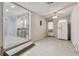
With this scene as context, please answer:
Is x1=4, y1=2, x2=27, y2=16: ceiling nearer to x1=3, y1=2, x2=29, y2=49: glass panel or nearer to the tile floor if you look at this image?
x1=3, y1=2, x2=29, y2=49: glass panel

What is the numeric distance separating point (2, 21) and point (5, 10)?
1.17 feet

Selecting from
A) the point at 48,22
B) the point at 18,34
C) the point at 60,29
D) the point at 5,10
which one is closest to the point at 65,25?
the point at 60,29

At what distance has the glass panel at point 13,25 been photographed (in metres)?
2.58

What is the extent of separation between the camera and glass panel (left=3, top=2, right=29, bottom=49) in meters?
2.58

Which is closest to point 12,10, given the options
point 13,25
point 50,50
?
point 13,25

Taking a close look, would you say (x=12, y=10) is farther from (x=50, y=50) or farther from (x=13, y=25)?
(x=50, y=50)

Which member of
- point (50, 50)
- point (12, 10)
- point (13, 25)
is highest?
point (12, 10)

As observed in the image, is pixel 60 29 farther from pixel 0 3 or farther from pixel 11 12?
pixel 0 3

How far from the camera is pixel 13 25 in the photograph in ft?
10.1

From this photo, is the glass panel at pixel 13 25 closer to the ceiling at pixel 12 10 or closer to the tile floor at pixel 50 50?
the ceiling at pixel 12 10

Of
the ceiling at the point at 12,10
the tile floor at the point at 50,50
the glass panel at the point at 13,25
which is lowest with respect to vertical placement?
the tile floor at the point at 50,50

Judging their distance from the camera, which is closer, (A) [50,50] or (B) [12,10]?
(B) [12,10]

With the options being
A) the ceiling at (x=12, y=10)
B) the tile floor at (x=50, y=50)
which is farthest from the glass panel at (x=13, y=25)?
the tile floor at (x=50, y=50)

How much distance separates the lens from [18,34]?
3.26 m
